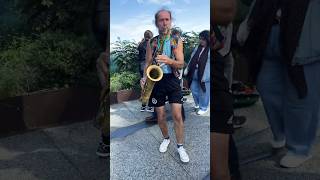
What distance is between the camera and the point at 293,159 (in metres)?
2.27

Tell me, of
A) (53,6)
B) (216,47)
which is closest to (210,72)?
(216,47)

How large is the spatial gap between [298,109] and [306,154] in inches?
10.2

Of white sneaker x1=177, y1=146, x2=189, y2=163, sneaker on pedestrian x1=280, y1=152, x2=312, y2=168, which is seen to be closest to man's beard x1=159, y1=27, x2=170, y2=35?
white sneaker x1=177, y1=146, x2=189, y2=163

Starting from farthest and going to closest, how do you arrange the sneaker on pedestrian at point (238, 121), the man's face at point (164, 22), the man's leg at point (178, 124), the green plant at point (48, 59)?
the green plant at point (48, 59) < the sneaker on pedestrian at point (238, 121) < the man's leg at point (178, 124) < the man's face at point (164, 22)

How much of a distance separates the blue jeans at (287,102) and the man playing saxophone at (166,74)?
1.57ft

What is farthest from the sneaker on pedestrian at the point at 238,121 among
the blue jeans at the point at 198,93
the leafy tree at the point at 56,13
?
the leafy tree at the point at 56,13

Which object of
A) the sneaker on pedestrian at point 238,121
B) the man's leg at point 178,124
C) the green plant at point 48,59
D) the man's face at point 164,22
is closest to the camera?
the man's face at point 164,22

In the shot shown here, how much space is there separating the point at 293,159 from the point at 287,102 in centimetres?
32

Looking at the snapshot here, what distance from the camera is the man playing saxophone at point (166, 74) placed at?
2010 mm

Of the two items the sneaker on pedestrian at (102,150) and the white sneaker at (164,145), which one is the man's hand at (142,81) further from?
the sneaker on pedestrian at (102,150)

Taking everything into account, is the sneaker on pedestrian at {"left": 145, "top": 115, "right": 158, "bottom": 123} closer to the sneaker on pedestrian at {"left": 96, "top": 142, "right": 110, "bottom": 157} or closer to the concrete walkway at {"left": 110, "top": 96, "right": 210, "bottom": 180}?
the concrete walkway at {"left": 110, "top": 96, "right": 210, "bottom": 180}

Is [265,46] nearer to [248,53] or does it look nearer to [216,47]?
[248,53]

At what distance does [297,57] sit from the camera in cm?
212

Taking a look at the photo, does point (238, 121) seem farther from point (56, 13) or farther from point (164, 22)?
point (56, 13)
